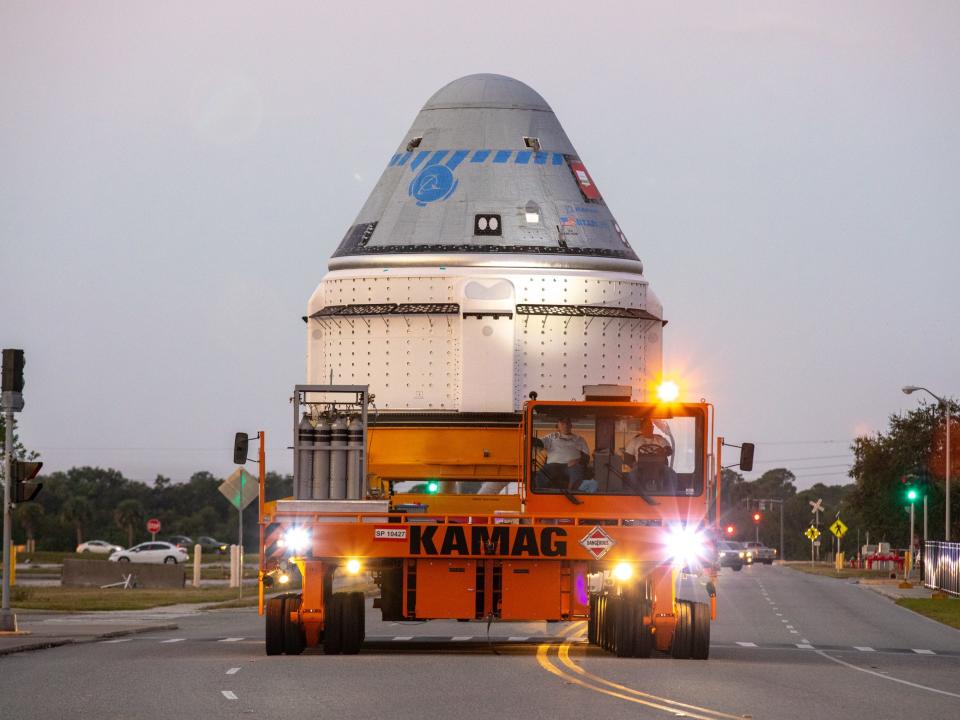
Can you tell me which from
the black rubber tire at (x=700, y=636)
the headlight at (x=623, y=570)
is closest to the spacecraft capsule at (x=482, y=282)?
the headlight at (x=623, y=570)

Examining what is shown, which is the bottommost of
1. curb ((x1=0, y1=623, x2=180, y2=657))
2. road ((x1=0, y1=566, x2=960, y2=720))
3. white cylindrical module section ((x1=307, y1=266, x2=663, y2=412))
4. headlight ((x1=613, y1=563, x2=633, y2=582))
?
curb ((x1=0, y1=623, x2=180, y2=657))

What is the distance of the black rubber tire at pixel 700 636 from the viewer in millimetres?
24141

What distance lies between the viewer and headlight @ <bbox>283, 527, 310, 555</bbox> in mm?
24084

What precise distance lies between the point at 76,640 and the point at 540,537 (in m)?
8.34

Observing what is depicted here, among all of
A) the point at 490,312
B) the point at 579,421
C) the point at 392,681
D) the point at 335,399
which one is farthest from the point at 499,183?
the point at 392,681

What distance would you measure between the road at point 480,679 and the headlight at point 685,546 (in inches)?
52.3

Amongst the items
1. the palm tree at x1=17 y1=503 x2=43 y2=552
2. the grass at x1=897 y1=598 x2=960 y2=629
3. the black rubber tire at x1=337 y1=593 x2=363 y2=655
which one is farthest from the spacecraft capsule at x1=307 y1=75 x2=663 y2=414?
the palm tree at x1=17 y1=503 x2=43 y2=552

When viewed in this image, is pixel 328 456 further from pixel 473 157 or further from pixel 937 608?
pixel 937 608

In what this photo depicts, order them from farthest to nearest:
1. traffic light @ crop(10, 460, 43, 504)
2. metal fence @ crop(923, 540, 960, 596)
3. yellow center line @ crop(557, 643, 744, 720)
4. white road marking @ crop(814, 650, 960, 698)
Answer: metal fence @ crop(923, 540, 960, 596) < traffic light @ crop(10, 460, 43, 504) < white road marking @ crop(814, 650, 960, 698) < yellow center line @ crop(557, 643, 744, 720)

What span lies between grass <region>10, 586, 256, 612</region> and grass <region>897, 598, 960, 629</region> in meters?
16.6

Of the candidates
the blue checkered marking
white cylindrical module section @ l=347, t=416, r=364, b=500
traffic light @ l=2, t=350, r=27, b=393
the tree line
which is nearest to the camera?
white cylindrical module section @ l=347, t=416, r=364, b=500

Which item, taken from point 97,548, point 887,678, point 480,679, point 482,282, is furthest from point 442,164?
point 97,548

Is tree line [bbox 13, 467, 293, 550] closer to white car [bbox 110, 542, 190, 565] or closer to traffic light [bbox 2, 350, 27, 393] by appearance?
white car [bbox 110, 542, 190, 565]

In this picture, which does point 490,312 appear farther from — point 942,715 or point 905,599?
point 905,599
